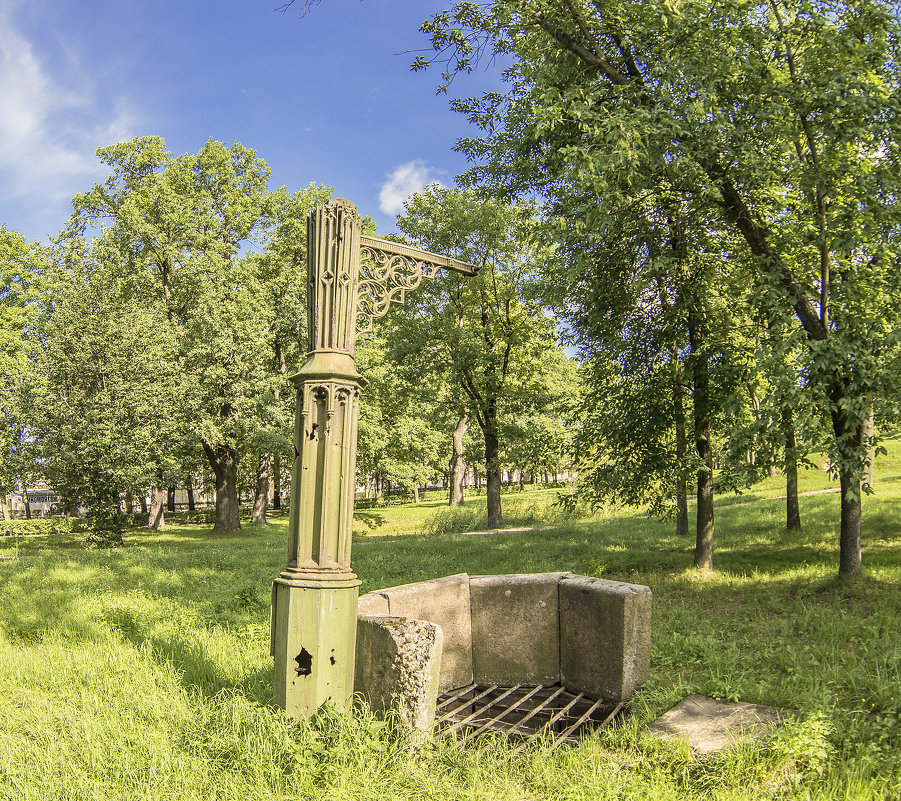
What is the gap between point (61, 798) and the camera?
11.5 feet

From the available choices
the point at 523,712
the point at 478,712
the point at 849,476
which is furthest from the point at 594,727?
the point at 849,476

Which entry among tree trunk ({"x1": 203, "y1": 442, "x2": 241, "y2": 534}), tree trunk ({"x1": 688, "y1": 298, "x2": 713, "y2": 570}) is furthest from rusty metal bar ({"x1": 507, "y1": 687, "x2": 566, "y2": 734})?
tree trunk ({"x1": 203, "y1": 442, "x2": 241, "y2": 534})

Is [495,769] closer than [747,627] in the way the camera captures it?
Yes

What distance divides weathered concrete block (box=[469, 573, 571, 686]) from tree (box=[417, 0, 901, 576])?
424 centimetres

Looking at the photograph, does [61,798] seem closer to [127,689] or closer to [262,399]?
[127,689]

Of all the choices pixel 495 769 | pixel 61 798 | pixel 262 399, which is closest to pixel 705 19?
pixel 495 769

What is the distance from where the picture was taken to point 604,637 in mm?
5289

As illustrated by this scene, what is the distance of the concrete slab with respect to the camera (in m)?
4.08

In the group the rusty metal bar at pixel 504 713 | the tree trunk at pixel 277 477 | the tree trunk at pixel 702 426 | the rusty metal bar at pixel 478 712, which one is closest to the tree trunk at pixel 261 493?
the tree trunk at pixel 277 477

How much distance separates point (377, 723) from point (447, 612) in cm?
182

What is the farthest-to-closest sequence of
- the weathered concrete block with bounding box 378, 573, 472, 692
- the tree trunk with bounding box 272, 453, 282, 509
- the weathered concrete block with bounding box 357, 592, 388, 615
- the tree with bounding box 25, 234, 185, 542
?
the tree trunk with bounding box 272, 453, 282, 509 → the tree with bounding box 25, 234, 185, 542 → the weathered concrete block with bounding box 378, 573, 472, 692 → the weathered concrete block with bounding box 357, 592, 388, 615

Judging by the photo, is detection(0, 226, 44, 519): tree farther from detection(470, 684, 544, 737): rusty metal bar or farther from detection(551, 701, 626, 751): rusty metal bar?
detection(551, 701, 626, 751): rusty metal bar

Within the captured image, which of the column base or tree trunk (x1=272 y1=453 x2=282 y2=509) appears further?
tree trunk (x1=272 y1=453 x2=282 y2=509)

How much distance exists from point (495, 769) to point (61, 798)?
8.12ft
